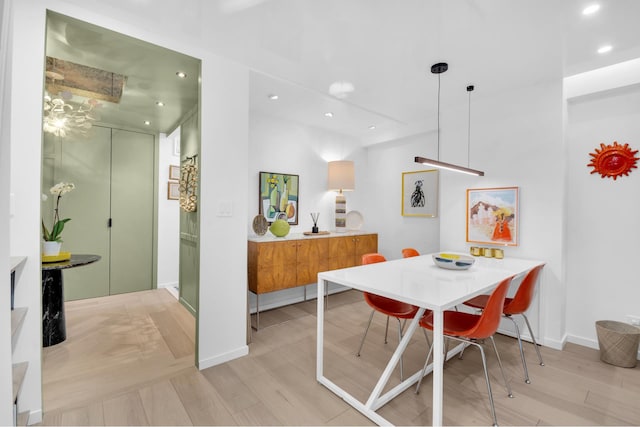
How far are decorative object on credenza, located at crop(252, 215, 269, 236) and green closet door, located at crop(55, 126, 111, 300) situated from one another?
2.18 metres

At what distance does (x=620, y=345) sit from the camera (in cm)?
240

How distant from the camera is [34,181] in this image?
5.71 feet

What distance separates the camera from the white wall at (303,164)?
3.87 m

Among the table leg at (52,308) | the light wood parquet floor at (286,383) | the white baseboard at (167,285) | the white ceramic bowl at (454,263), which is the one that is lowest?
the light wood parquet floor at (286,383)

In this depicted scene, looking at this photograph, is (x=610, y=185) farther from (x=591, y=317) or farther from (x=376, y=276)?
(x=376, y=276)

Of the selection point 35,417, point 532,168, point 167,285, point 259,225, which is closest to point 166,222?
point 167,285

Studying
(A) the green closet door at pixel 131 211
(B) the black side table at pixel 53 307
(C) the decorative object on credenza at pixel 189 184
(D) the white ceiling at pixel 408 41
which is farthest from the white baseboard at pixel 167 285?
(D) the white ceiling at pixel 408 41

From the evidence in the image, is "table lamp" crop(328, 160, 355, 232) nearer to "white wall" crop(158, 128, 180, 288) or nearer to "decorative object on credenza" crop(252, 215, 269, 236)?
"decorative object on credenza" crop(252, 215, 269, 236)

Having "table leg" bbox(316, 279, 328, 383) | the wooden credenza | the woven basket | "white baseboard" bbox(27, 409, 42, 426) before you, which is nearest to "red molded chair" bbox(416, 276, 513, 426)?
"table leg" bbox(316, 279, 328, 383)

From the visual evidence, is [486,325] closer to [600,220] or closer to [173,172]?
[600,220]

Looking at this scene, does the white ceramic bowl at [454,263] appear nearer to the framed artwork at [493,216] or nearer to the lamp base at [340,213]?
the framed artwork at [493,216]

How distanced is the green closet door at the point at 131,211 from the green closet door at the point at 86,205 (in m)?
0.09

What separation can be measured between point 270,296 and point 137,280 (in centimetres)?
207

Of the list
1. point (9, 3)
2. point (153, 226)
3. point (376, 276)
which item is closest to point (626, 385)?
point (376, 276)
